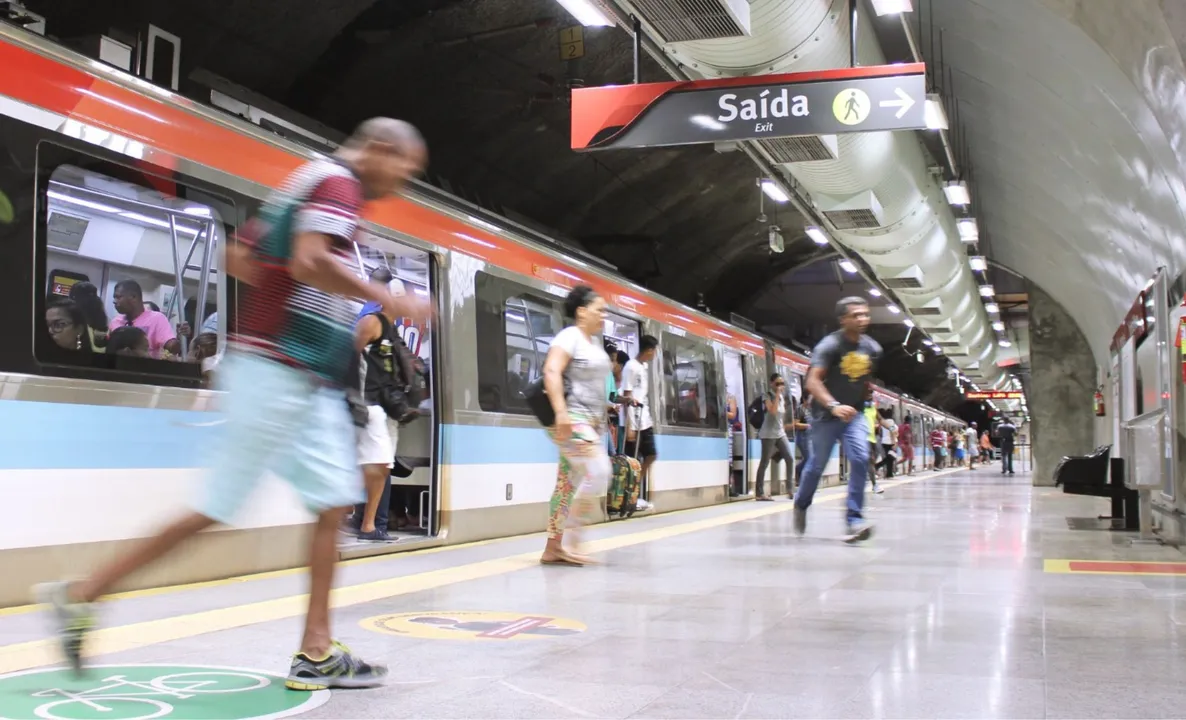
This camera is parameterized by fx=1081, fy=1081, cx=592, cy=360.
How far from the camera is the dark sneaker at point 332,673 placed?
9.82 ft

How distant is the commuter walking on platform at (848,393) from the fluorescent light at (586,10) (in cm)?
266

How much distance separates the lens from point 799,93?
803 cm

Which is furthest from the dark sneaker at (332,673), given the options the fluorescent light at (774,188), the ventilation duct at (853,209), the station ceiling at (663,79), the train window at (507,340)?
the fluorescent light at (774,188)

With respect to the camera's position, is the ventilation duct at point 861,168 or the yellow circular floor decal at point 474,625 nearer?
the yellow circular floor decal at point 474,625

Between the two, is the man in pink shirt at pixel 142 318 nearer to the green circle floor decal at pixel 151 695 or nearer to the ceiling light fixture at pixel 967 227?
the green circle floor decal at pixel 151 695

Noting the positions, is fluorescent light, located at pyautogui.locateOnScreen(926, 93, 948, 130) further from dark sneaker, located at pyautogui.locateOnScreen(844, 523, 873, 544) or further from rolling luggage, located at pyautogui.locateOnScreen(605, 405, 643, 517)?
rolling luggage, located at pyautogui.locateOnScreen(605, 405, 643, 517)

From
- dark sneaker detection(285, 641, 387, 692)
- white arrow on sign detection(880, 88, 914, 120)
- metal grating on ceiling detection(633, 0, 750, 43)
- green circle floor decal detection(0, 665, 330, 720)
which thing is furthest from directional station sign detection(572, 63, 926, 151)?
green circle floor decal detection(0, 665, 330, 720)

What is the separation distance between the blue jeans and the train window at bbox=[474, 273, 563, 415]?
2262 millimetres

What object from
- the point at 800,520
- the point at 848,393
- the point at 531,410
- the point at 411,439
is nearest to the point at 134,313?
the point at 411,439

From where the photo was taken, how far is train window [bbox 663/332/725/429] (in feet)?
41.1

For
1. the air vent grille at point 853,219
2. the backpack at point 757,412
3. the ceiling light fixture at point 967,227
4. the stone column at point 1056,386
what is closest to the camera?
the air vent grille at point 853,219

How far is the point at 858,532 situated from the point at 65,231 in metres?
5.43

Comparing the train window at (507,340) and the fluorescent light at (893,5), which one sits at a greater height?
the fluorescent light at (893,5)

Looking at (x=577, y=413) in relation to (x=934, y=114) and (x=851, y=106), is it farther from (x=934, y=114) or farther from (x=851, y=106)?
(x=934, y=114)
